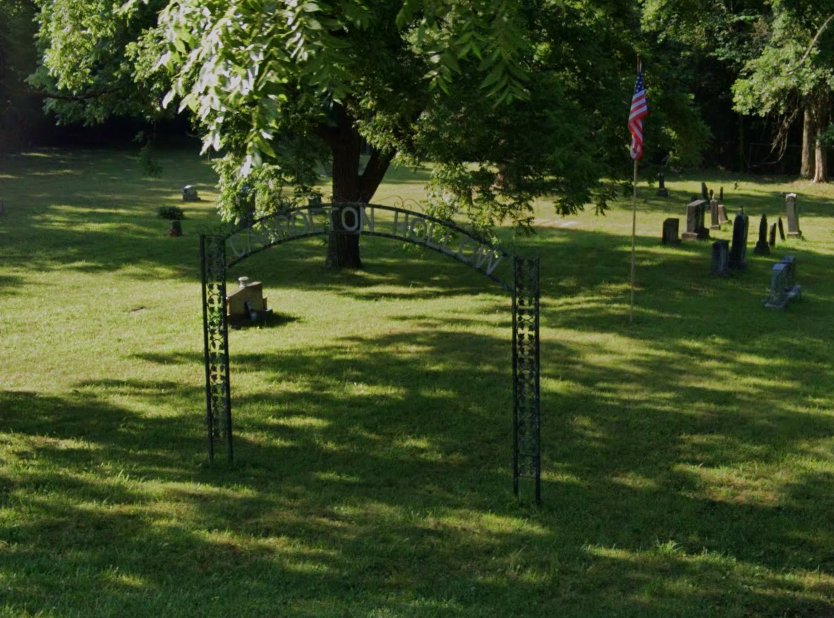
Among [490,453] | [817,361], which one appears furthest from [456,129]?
[490,453]

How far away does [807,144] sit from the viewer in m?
41.7

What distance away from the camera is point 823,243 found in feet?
83.3

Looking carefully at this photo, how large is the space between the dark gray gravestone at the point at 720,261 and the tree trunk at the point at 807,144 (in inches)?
899

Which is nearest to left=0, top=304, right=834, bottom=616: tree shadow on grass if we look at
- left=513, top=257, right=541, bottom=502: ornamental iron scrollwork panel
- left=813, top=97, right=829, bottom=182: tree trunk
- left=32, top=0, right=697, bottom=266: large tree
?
left=513, top=257, right=541, bottom=502: ornamental iron scrollwork panel

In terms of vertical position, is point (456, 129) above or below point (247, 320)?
above

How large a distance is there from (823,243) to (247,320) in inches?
612

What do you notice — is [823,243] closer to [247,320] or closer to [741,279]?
[741,279]

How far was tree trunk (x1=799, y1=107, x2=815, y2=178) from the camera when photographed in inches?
1609

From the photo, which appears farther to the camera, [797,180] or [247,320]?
[797,180]

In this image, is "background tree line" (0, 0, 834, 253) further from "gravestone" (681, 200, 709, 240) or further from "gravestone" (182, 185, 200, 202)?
"gravestone" (182, 185, 200, 202)

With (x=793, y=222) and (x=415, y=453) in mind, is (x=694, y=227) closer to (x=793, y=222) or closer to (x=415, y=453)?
(x=793, y=222)

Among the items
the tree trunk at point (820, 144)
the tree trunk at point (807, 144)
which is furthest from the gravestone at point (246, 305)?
the tree trunk at point (807, 144)

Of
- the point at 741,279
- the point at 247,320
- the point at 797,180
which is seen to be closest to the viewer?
the point at 247,320

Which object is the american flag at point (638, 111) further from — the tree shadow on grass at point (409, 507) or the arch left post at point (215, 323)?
the arch left post at point (215, 323)
